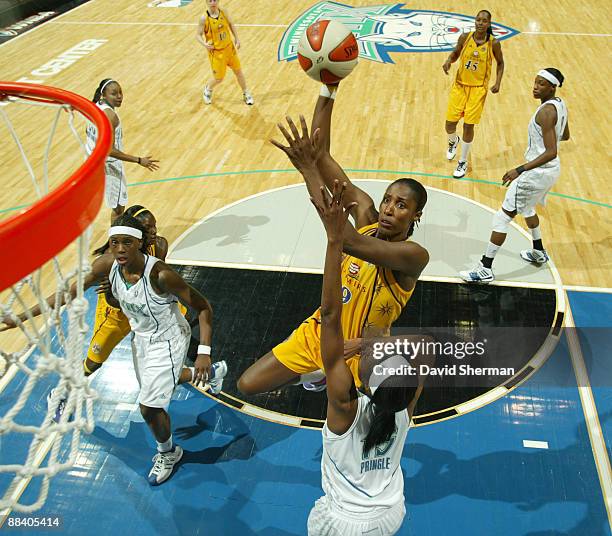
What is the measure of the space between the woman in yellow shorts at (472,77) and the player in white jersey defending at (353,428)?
502cm

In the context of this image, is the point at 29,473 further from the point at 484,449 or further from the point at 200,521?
the point at 484,449

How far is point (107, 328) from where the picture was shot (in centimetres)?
445

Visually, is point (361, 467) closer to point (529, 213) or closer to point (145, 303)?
point (145, 303)

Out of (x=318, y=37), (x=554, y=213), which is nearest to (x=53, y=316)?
(x=318, y=37)

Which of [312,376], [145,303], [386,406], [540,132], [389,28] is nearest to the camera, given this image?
[386,406]

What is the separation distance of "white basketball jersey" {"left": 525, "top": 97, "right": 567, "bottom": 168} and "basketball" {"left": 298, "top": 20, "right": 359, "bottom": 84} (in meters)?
2.02

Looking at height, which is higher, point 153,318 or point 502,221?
point 153,318

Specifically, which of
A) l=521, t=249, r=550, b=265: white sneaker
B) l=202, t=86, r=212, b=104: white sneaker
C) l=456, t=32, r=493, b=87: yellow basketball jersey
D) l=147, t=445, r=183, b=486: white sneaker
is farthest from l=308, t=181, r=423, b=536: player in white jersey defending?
l=202, t=86, r=212, b=104: white sneaker

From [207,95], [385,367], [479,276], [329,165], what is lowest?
[479,276]

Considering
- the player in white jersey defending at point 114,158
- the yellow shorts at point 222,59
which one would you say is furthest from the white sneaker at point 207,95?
the player in white jersey defending at point 114,158

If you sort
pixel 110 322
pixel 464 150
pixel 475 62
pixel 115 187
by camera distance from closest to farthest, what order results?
pixel 110 322 → pixel 115 187 → pixel 475 62 → pixel 464 150

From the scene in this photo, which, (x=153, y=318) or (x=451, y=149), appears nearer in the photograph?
(x=153, y=318)

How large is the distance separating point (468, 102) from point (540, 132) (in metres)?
1.95

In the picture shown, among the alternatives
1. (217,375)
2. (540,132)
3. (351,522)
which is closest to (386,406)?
(351,522)
